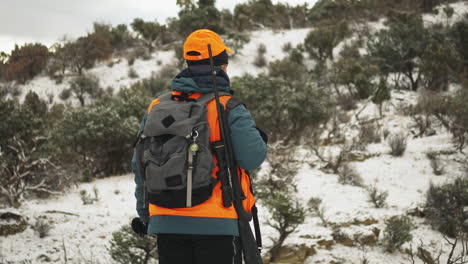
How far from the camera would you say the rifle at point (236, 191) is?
5.51 ft

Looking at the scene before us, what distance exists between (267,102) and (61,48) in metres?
15.1

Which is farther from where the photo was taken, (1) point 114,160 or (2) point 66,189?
(1) point 114,160

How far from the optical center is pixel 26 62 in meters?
19.5

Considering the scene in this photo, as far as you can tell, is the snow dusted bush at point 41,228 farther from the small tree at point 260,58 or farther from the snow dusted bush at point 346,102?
the small tree at point 260,58

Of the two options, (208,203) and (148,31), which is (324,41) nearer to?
(148,31)

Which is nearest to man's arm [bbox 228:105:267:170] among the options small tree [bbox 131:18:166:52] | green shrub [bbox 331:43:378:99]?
green shrub [bbox 331:43:378:99]

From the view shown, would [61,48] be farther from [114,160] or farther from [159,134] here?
[159,134]

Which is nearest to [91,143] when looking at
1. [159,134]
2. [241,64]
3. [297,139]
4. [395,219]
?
[297,139]

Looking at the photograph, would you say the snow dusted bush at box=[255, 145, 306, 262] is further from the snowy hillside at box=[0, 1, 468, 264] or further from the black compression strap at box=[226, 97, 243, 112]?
the black compression strap at box=[226, 97, 243, 112]

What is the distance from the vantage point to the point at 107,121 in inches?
369

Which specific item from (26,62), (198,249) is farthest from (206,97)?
(26,62)

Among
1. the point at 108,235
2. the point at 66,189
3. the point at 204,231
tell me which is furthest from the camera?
the point at 66,189

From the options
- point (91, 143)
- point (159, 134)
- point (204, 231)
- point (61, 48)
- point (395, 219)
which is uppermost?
point (61, 48)

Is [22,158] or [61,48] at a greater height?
[61,48]
